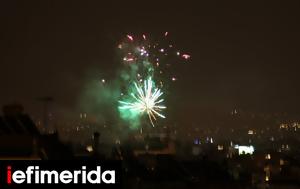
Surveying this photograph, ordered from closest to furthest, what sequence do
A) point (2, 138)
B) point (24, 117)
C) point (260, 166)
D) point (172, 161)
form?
point (2, 138)
point (24, 117)
point (172, 161)
point (260, 166)

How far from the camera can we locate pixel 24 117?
29.7 meters

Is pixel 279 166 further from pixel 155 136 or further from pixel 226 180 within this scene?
pixel 226 180

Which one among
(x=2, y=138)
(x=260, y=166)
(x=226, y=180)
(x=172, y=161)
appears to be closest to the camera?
(x=2, y=138)

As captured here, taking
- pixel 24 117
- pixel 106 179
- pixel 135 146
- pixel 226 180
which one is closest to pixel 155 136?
pixel 135 146

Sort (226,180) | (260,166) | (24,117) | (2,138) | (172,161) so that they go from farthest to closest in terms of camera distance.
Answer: (260,166) < (172,161) < (226,180) < (24,117) < (2,138)

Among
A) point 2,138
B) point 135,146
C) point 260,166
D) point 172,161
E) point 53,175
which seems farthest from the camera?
point 260,166

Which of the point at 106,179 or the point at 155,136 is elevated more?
the point at 155,136

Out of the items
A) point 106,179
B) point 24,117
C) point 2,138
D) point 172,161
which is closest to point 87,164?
point 106,179

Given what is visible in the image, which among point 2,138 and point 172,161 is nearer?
point 2,138

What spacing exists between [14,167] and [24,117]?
1912cm

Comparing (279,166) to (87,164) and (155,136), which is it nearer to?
(155,136)

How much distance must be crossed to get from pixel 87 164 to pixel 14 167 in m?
1.20

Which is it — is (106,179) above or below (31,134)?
below

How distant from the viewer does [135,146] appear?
60375 mm
